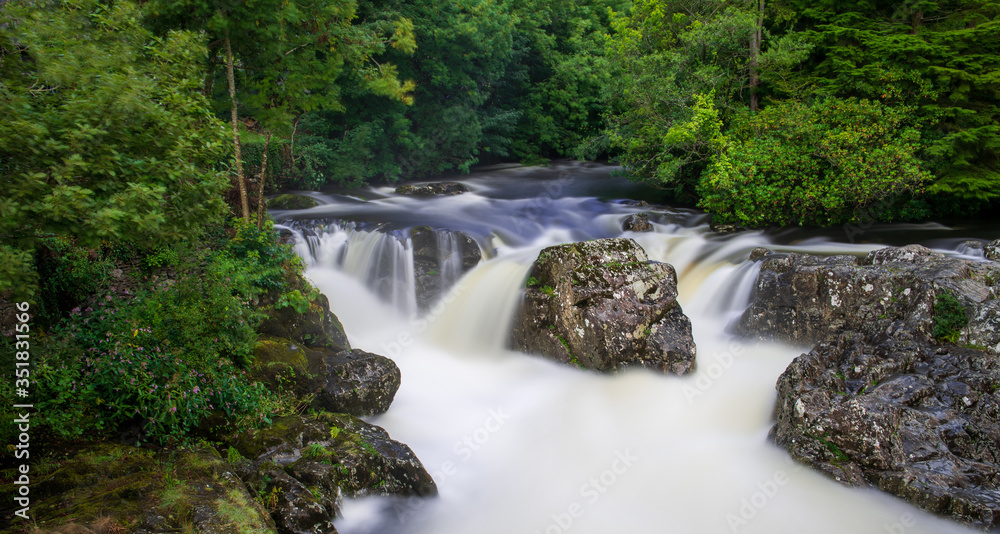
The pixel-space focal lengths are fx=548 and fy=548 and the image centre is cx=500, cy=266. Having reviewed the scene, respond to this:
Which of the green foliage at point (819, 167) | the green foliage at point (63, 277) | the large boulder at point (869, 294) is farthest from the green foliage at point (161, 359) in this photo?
the green foliage at point (819, 167)

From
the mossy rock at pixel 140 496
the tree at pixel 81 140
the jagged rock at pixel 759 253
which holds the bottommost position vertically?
the mossy rock at pixel 140 496

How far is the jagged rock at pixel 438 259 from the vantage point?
11422mm

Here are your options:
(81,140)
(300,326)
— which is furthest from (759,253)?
(81,140)

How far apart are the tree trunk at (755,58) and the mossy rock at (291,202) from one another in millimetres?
11959

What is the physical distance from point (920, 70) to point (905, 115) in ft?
3.32

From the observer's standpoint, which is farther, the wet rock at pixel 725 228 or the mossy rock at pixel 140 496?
the wet rock at pixel 725 228

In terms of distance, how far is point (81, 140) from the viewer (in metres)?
4.05

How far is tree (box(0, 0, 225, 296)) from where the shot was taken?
12.3 ft

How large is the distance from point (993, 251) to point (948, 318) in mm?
3097

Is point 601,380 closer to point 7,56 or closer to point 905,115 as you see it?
point 7,56

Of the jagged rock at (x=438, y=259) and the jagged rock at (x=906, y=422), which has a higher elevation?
the jagged rock at (x=438, y=259)

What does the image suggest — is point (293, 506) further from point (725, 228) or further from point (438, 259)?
point (725, 228)

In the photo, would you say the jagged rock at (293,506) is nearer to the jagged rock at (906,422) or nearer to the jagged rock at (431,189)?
the jagged rock at (906,422)

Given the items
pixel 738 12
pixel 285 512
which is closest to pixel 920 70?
pixel 738 12
